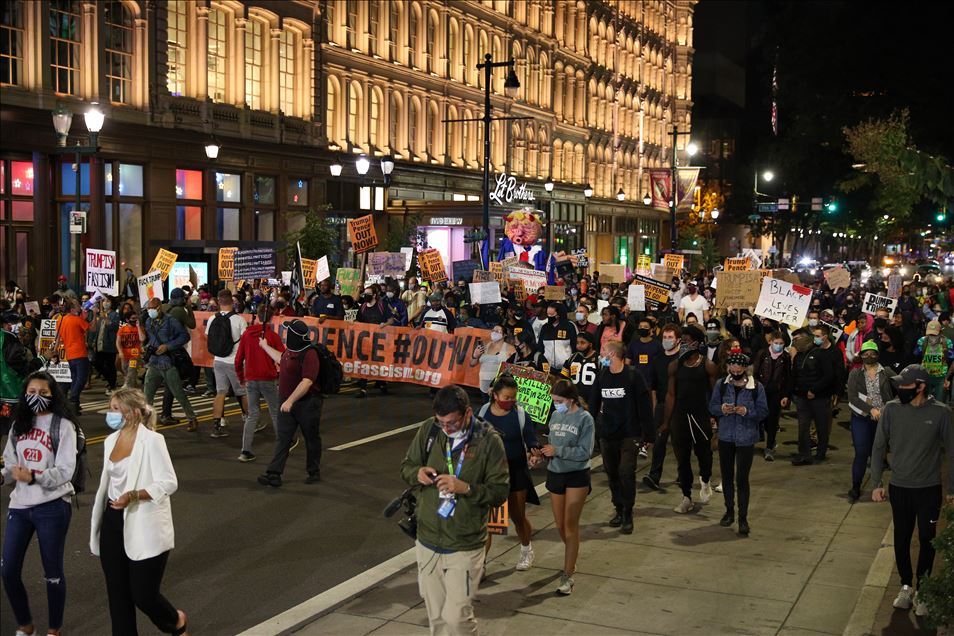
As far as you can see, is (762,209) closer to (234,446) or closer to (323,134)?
(323,134)

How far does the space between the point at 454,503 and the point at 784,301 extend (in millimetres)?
11782

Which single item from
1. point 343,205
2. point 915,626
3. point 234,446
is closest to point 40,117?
point 343,205

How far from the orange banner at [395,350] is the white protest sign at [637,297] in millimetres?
5143

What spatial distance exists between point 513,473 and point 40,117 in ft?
81.6

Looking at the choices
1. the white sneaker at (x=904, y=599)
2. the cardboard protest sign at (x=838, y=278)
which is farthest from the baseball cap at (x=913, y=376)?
the cardboard protest sign at (x=838, y=278)

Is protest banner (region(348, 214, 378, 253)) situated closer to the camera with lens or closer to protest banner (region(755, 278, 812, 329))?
protest banner (region(755, 278, 812, 329))

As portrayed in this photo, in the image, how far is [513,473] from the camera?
28.2ft

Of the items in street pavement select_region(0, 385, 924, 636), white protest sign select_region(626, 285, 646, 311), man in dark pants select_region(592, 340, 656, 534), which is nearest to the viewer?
street pavement select_region(0, 385, 924, 636)

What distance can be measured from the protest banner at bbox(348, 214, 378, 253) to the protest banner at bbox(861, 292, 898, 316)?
10.9 metres

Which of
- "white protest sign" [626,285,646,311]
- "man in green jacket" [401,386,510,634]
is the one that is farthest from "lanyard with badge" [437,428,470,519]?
"white protest sign" [626,285,646,311]

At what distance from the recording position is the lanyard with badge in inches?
236

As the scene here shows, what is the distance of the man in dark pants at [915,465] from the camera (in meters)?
8.00

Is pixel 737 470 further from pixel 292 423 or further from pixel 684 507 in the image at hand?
pixel 292 423

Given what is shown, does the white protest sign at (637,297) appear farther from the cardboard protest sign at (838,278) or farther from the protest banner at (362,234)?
the cardboard protest sign at (838,278)
